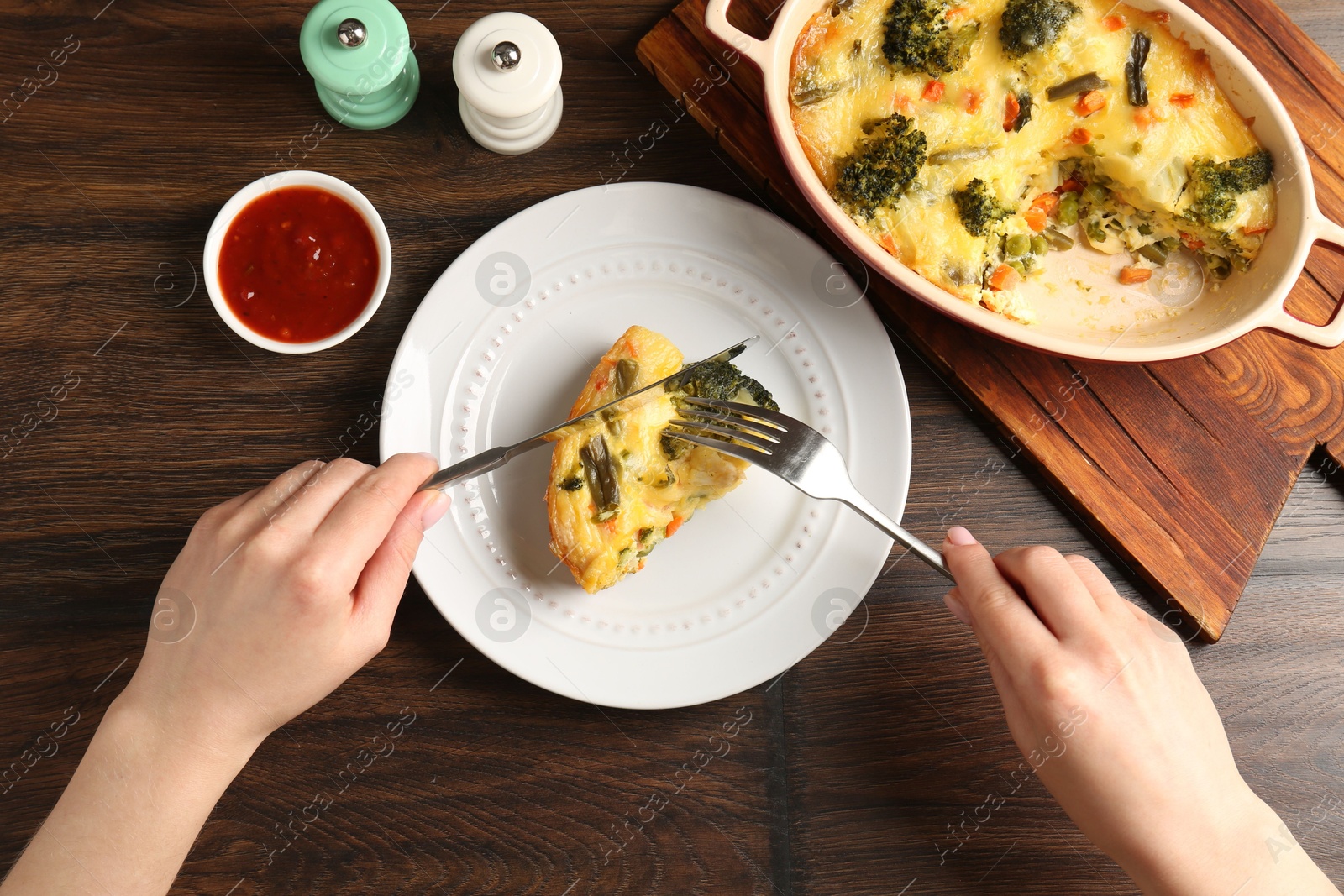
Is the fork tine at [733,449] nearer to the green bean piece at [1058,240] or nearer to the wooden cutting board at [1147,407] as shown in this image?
the wooden cutting board at [1147,407]

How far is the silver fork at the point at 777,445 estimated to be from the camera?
2.78 meters

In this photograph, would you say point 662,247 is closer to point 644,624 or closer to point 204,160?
point 644,624

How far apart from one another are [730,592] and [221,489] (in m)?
1.91

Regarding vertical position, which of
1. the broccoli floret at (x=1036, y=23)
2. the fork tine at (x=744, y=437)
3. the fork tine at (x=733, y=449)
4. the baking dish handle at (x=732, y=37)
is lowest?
the fork tine at (x=733, y=449)

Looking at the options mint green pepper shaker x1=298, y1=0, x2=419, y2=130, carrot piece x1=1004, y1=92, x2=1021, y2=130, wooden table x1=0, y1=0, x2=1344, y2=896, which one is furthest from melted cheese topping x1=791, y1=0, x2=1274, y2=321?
mint green pepper shaker x1=298, y1=0, x2=419, y2=130

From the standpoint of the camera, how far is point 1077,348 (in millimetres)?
2879

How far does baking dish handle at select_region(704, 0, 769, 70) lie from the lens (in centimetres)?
284

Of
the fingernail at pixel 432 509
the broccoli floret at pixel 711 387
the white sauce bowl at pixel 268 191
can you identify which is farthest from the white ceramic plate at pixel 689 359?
the fingernail at pixel 432 509

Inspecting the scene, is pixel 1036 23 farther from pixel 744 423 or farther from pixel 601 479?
pixel 601 479

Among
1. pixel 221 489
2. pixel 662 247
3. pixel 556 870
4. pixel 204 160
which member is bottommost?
pixel 556 870

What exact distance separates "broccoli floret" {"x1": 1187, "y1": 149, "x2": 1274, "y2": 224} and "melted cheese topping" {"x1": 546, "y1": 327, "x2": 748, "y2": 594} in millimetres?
1866

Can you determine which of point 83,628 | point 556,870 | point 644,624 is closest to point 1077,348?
point 644,624

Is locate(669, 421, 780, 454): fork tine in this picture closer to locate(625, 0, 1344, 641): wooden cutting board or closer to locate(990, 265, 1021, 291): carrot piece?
locate(625, 0, 1344, 641): wooden cutting board

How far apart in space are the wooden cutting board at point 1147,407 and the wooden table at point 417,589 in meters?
0.13
